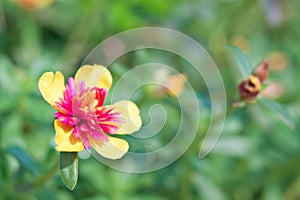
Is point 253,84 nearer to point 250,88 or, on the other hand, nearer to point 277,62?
point 250,88

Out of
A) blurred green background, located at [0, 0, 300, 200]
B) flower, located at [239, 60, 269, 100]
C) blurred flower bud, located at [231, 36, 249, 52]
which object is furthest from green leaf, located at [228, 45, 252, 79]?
blurred flower bud, located at [231, 36, 249, 52]

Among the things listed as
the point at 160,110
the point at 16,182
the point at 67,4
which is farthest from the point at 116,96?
the point at 67,4

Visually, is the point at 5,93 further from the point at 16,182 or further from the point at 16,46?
the point at 16,46

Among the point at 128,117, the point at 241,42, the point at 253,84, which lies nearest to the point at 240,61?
the point at 253,84

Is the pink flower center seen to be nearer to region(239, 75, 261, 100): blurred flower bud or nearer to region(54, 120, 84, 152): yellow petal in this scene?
region(54, 120, 84, 152): yellow petal

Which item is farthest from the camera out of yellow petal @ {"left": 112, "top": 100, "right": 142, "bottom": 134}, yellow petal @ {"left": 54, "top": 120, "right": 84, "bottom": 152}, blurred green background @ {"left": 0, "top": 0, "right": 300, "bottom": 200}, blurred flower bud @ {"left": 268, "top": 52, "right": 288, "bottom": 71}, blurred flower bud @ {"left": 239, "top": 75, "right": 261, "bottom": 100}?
blurred flower bud @ {"left": 268, "top": 52, "right": 288, "bottom": 71}

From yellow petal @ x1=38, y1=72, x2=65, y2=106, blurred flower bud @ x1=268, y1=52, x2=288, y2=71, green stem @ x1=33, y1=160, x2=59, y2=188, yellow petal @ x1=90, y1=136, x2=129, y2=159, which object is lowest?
blurred flower bud @ x1=268, y1=52, x2=288, y2=71
